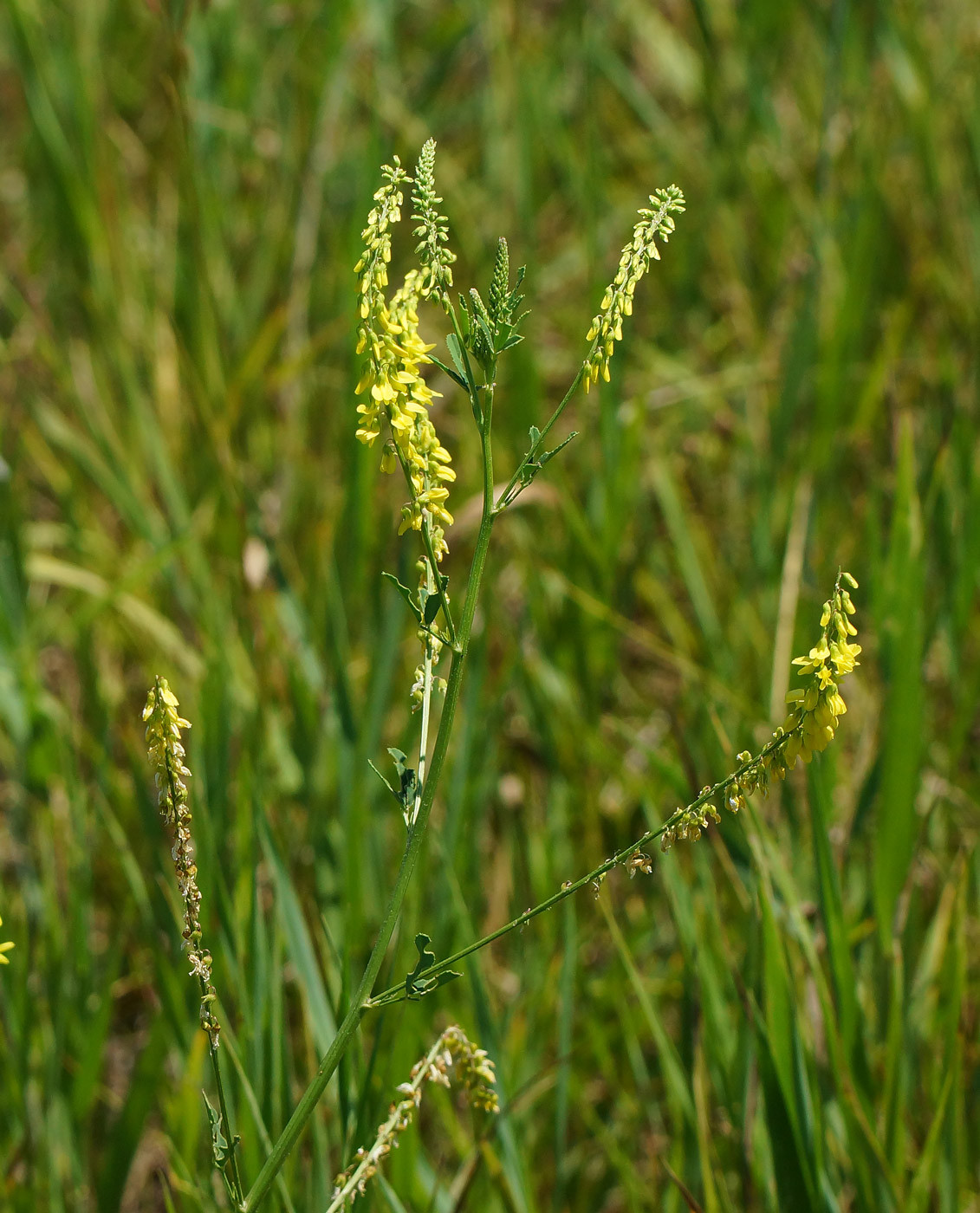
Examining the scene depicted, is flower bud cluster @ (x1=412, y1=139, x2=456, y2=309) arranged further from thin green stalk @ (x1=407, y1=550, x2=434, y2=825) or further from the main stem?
thin green stalk @ (x1=407, y1=550, x2=434, y2=825)

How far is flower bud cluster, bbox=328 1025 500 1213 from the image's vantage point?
1.25 meters

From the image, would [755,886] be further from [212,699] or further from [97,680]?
[97,680]

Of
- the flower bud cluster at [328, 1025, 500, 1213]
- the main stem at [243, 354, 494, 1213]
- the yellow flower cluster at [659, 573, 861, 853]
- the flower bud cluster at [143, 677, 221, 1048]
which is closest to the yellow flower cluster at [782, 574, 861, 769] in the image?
the yellow flower cluster at [659, 573, 861, 853]

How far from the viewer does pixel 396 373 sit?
1.19 meters

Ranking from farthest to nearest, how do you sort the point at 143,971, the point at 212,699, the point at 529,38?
the point at 529,38, the point at 143,971, the point at 212,699

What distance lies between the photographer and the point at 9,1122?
6.52ft

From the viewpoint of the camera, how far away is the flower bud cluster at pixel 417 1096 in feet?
4.10

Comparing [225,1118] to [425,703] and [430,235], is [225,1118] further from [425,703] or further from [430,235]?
[430,235]

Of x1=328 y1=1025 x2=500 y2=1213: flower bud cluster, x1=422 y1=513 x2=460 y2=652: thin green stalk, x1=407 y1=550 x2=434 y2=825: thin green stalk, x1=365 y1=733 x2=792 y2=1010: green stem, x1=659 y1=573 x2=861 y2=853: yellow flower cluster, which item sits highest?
x1=422 y1=513 x2=460 y2=652: thin green stalk

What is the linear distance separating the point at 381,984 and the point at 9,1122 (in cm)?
60

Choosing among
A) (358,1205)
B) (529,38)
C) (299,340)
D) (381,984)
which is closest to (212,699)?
(381,984)

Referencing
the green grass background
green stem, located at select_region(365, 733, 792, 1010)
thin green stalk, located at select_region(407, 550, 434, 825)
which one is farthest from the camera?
the green grass background

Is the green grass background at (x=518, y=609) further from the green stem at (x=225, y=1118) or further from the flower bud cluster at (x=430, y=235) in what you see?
the flower bud cluster at (x=430, y=235)

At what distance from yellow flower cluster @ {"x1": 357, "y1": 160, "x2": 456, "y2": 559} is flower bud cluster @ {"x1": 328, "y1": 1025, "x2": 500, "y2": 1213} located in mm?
510
